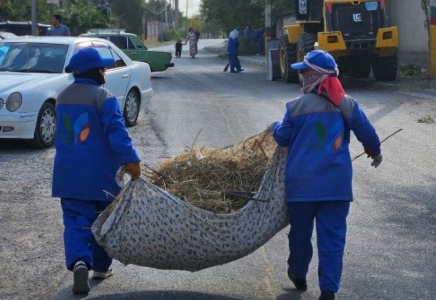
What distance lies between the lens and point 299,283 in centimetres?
624

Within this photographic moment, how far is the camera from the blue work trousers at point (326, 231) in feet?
19.1

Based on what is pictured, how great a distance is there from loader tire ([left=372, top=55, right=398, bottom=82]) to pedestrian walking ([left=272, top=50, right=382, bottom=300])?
1908cm

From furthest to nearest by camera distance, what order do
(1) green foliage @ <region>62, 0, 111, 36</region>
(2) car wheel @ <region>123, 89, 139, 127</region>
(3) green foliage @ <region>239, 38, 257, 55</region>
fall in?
1. (3) green foliage @ <region>239, 38, 257, 55</region>
2. (1) green foliage @ <region>62, 0, 111, 36</region>
3. (2) car wheel @ <region>123, 89, 139, 127</region>

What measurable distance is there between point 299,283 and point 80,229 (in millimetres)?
1462

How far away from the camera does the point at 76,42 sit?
13734mm

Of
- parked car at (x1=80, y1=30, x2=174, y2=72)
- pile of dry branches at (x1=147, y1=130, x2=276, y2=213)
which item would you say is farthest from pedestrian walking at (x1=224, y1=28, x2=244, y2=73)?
pile of dry branches at (x1=147, y1=130, x2=276, y2=213)

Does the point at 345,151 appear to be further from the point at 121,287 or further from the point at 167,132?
the point at 167,132

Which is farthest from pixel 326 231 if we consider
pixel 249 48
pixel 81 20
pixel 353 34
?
pixel 249 48

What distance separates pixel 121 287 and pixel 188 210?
1.01 meters

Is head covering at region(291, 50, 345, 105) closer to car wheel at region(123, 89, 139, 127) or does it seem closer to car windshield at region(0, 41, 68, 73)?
car windshield at region(0, 41, 68, 73)

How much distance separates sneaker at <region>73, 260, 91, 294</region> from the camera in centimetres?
605

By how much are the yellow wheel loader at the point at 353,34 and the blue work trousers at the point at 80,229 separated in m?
16.5

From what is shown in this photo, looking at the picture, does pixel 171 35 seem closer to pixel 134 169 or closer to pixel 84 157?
pixel 84 157

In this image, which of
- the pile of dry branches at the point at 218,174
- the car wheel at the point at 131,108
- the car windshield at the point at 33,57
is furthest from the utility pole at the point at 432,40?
the pile of dry branches at the point at 218,174
